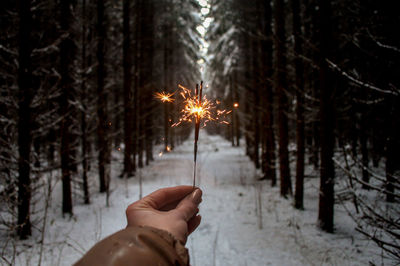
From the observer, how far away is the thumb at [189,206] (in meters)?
1.66

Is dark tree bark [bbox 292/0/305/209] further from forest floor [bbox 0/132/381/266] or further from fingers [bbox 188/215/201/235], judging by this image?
fingers [bbox 188/215/201/235]

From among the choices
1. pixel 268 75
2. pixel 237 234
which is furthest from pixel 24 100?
pixel 268 75

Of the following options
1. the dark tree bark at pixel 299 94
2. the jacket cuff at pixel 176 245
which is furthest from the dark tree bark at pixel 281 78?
the jacket cuff at pixel 176 245

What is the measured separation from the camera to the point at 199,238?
613 cm

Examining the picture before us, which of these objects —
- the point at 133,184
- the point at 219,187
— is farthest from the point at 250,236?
the point at 133,184

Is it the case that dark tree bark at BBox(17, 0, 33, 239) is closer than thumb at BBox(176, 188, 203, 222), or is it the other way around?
thumb at BBox(176, 188, 203, 222)

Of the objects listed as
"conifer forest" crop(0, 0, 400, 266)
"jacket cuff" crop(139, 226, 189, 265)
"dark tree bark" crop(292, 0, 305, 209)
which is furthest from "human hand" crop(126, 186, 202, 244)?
"dark tree bark" crop(292, 0, 305, 209)

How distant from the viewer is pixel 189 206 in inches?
67.6

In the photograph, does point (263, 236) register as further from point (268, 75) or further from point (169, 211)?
point (268, 75)

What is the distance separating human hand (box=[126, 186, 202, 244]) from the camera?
149cm

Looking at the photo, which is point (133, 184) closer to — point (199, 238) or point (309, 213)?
point (199, 238)

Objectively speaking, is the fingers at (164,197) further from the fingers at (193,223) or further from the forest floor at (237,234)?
the forest floor at (237,234)

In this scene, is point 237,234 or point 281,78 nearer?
point 237,234

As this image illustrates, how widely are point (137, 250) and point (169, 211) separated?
1.86 ft
